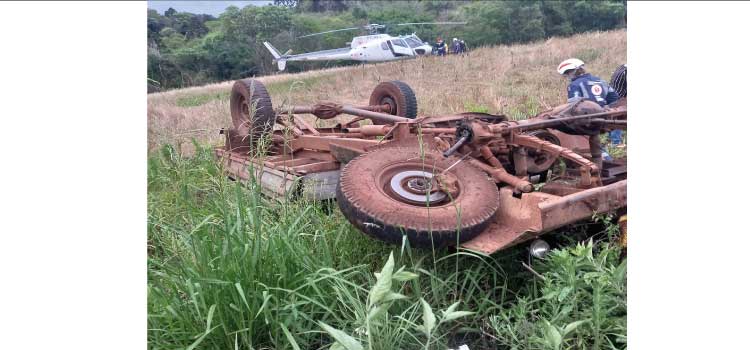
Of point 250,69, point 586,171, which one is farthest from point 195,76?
point 586,171

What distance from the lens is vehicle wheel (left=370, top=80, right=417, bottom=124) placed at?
15.9 ft

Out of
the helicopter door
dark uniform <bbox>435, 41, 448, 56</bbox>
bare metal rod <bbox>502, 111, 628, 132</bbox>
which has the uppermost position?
the helicopter door

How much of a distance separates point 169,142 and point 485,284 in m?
1.80

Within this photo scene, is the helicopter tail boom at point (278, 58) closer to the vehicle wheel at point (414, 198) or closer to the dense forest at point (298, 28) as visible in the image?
the dense forest at point (298, 28)

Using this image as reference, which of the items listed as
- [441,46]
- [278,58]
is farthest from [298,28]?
[441,46]

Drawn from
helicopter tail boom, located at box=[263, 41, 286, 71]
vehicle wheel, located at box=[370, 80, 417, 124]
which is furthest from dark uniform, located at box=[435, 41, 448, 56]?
helicopter tail boom, located at box=[263, 41, 286, 71]

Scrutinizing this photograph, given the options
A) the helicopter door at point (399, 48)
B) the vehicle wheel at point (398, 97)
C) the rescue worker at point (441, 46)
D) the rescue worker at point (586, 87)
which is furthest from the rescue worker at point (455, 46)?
the vehicle wheel at point (398, 97)

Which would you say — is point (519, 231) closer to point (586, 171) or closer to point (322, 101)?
point (586, 171)

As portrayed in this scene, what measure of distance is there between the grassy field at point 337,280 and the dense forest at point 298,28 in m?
0.13

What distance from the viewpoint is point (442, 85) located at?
4.75 m

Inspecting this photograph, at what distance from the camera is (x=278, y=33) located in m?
3.03

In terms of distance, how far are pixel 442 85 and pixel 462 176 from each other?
2.30 metres

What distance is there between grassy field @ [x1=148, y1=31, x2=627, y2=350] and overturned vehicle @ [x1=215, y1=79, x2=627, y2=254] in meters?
0.13

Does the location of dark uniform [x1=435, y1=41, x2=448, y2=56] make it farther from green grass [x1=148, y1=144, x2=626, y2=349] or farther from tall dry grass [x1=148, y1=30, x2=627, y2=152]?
green grass [x1=148, y1=144, x2=626, y2=349]
